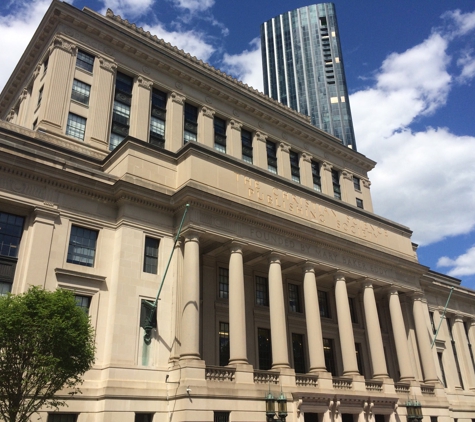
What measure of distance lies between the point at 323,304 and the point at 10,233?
87.6ft

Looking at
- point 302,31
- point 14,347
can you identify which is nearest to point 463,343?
point 14,347

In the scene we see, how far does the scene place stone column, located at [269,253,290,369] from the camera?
31594 mm

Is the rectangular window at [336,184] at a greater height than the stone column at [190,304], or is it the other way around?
the rectangular window at [336,184]

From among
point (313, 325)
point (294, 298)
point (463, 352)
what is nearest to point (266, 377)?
Answer: point (313, 325)

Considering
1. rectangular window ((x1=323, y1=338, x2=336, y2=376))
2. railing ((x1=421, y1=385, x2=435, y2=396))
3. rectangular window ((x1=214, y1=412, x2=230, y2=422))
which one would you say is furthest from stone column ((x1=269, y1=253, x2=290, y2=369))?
railing ((x1=421, y1=385, x2=435, y2=396))

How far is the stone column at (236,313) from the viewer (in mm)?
29594

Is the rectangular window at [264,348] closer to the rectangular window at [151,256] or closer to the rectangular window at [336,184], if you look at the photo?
the rectangular window at [151,256]

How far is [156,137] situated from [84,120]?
663 centimetres

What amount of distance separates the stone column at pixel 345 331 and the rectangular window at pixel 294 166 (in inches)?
698

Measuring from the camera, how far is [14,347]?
62.8 feet

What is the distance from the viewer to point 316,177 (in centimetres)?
5669

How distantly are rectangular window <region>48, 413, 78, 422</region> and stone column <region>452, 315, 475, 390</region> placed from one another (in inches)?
1682

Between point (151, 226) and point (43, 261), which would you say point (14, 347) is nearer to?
point (43, 261)

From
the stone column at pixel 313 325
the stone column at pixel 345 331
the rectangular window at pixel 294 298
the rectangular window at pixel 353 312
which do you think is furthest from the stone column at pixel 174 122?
the rectangular window at pixel 353 312
